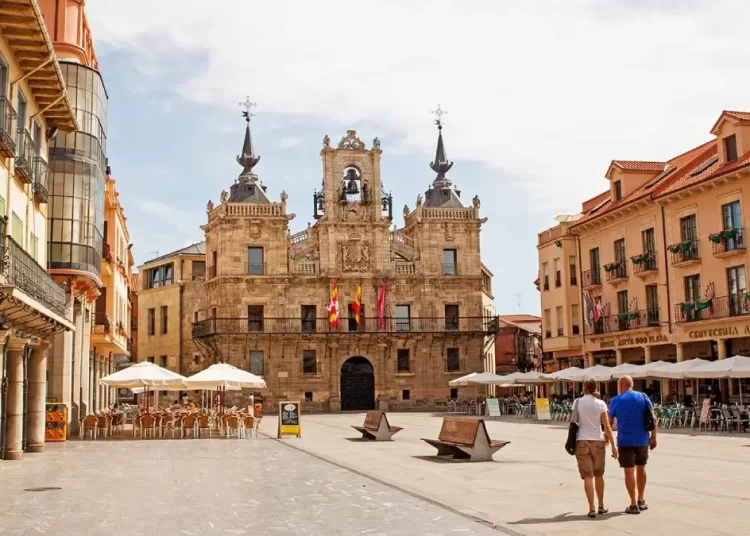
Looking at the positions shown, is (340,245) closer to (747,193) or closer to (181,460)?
(747,193)

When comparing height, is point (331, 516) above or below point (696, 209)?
below

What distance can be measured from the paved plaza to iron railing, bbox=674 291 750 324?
41.0ft

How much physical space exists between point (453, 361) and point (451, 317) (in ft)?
9.41

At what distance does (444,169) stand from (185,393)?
23354mm

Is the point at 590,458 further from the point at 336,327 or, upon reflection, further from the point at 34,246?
the point at 336,327

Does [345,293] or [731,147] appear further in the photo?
[345,293]

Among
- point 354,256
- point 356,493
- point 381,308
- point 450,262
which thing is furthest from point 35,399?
point 450,262

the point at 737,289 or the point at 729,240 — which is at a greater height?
the point at 729,240

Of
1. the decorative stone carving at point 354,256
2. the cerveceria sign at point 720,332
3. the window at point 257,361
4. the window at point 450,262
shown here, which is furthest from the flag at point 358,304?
the cerveceria sign at point 720,332

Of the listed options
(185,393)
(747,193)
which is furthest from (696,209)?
(185,393)

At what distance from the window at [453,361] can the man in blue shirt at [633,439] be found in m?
49.0

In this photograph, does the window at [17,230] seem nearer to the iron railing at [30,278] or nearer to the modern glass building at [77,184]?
the iron railing at [30,278]

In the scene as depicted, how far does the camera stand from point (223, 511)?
11.7 metres

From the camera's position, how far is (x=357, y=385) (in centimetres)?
5891
